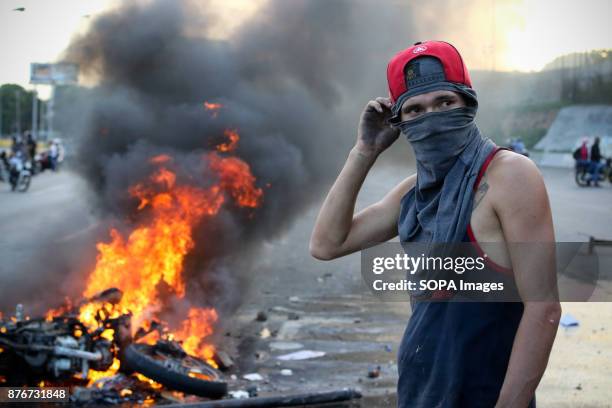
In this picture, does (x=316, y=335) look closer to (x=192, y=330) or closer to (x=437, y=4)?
(x=192, y=330)

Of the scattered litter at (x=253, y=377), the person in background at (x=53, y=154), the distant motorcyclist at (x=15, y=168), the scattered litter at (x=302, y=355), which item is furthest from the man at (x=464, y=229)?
the person in background at (x=53, y=154)

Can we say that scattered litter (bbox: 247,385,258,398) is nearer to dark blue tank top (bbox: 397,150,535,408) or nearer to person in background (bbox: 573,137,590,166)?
dark blue tank top (bbox: 397,150,535,408)

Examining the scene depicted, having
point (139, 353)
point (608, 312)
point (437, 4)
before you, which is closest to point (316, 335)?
point (139, 353)

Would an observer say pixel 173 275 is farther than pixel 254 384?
Yes

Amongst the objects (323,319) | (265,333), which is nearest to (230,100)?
(323,319)

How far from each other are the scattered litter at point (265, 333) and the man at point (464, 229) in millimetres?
5168

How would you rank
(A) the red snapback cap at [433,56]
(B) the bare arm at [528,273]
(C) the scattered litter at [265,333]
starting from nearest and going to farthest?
(B) the bare arm at [528,273]
(A) the red snapback cap at [433,56]
(C) the scattered litter at [265,333]

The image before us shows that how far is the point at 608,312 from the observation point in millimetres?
7250

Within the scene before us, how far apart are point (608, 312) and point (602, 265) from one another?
158cm

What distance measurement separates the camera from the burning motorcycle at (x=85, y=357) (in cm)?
508

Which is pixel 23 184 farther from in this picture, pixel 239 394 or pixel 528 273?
pixel 528 273

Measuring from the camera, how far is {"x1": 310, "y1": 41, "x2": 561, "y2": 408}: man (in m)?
1.70

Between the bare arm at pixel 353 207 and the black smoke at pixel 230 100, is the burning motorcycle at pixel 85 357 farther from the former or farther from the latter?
the bare arm at pixel 353 207

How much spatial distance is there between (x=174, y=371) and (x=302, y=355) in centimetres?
160
